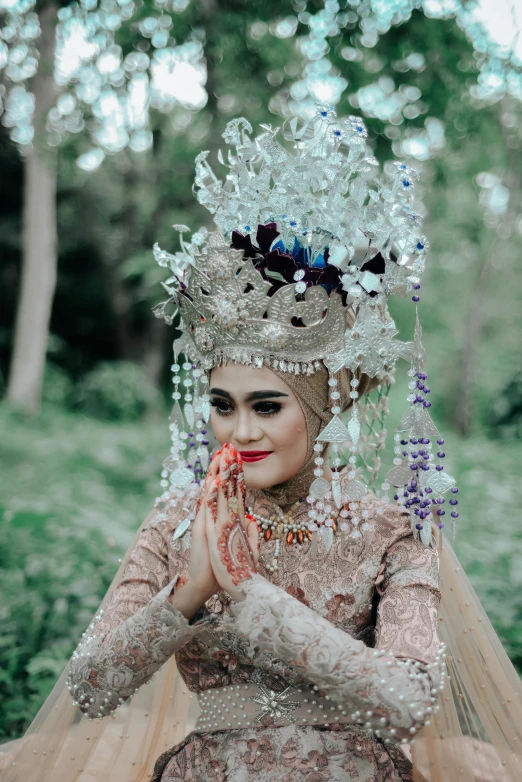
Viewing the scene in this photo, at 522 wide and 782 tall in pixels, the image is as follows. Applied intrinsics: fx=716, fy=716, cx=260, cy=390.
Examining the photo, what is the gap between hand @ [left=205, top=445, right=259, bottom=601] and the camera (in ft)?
5.73

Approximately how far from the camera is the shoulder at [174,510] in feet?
7.23

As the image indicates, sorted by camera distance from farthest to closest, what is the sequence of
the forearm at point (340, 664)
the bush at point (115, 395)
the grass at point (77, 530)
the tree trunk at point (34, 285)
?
the bush at point (115, 395) < the tree trunk at point (34, 285) < the grass at point (77, 530) < the forearm at point (340, 664)

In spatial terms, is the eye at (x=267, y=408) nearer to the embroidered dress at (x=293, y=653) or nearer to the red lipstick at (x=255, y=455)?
the red lipstick at (x=255, y=455)

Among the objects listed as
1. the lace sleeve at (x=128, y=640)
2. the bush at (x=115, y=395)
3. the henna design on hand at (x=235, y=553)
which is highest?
the bush at (x=115, y=395)

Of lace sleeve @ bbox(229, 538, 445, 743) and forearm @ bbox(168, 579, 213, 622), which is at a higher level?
forearm @ bbox(168, 579, 213, 622)

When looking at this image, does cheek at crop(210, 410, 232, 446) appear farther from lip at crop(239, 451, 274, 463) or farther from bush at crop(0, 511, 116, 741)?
bush at crop(0, 511, 116, 741)

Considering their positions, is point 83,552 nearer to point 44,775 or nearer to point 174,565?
point 44,775

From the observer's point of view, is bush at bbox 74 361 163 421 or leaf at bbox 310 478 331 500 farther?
bush at bbox 74 361 163 421

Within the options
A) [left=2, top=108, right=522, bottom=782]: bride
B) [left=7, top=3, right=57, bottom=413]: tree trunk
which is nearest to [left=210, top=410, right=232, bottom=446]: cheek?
[left=2, top=108, right=522, bottom=782]: bride

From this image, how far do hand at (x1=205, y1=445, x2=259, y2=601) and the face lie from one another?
9cm

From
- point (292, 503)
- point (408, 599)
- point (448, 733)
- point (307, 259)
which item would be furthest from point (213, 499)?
point (448, 733)

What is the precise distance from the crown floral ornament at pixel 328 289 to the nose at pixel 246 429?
15 cm

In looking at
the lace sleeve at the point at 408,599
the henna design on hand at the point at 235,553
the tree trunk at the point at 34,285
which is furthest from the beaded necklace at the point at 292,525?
the tree trunk at the point at 34,285

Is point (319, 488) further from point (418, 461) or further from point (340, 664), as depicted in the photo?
point (340, 664)
